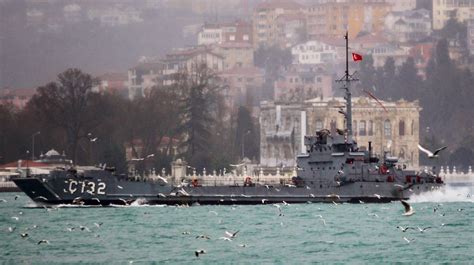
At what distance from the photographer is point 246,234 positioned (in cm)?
8838

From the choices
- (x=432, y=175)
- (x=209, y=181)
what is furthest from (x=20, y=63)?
(x=432, y=175)

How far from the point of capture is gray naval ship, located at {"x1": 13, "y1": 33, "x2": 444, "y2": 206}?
A: 4183 inches

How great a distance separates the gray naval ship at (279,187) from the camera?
106250mm

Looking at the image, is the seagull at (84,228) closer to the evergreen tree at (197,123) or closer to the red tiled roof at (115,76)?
the evergreen tree at (197,123)

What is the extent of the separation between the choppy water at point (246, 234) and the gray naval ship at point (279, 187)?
93 cm

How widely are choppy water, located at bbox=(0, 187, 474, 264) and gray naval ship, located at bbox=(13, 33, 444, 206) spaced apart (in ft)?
3.05

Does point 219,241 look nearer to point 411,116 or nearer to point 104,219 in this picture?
point 104,219

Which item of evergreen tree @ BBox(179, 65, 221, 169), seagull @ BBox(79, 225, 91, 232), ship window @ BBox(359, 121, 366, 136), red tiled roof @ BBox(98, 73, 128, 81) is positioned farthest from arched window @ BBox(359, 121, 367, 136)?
seagull @ BBox(79, 225, 91, 232)

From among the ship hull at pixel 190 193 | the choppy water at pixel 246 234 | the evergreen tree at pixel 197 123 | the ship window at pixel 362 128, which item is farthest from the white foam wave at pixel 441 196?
the ship window at pixel 362 128

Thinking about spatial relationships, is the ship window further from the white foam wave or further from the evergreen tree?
→ the white foam wave

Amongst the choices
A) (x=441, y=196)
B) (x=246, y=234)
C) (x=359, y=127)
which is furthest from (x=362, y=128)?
(x=246, y=234)

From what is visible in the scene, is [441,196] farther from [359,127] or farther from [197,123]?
[359,127]

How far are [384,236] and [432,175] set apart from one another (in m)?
23.7

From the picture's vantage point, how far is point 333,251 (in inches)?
3206
